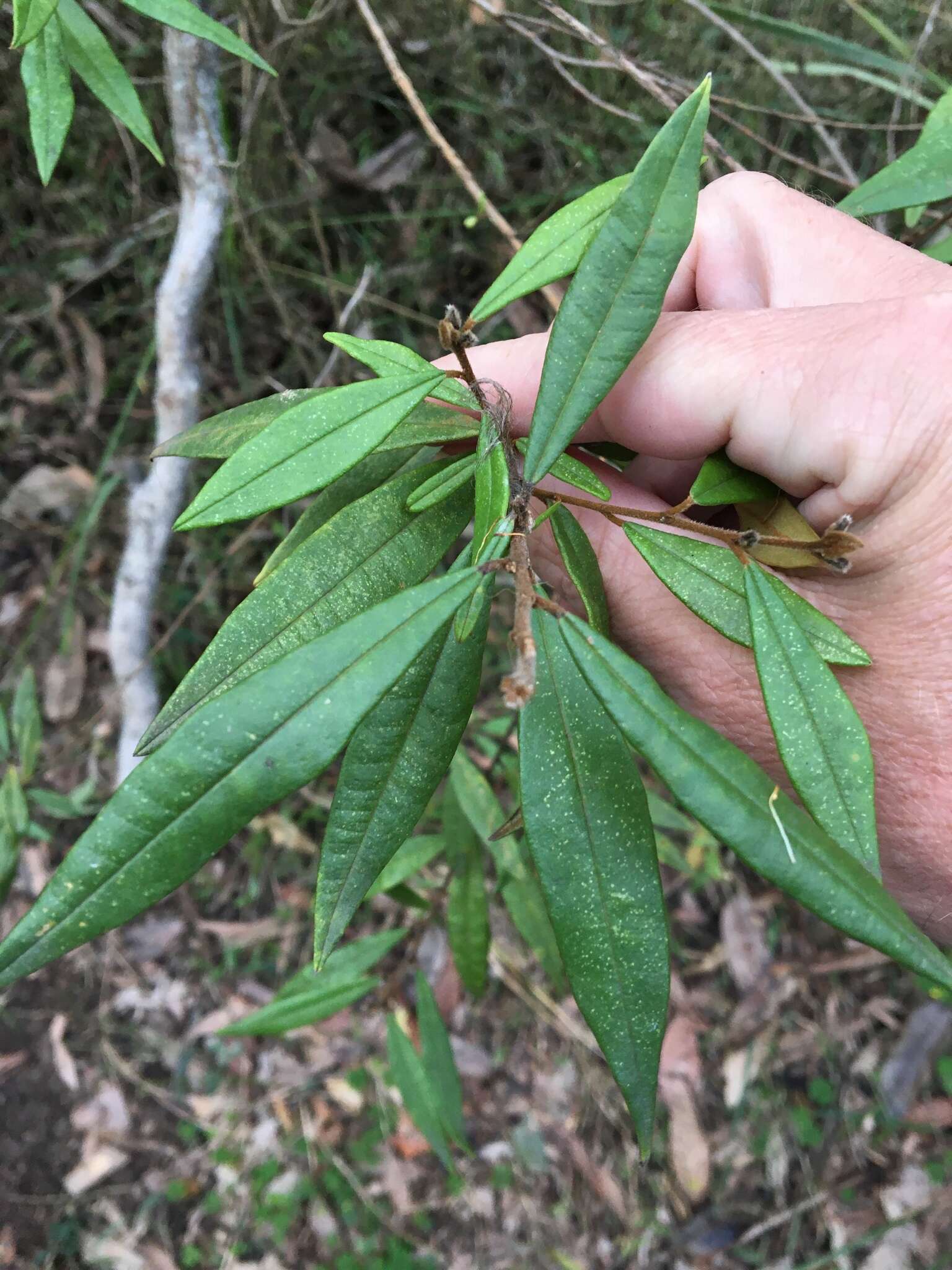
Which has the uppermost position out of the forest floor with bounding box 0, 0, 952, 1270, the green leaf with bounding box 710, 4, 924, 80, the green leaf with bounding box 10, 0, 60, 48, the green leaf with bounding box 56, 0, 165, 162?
the green leaf with bounding box 56, 0, 165, 162

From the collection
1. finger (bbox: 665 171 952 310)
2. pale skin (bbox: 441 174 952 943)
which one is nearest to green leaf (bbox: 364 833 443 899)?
pale skin (bbox: 441 174 952 943)

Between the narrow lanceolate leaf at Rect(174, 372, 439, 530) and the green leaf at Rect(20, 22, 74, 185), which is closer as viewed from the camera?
the narrow lanceolate leaf at Rect(174, 372, 439, 530)

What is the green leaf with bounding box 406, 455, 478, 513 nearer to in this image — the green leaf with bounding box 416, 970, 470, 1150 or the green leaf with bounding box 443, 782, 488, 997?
the green leaf with bounding box 443, 782, 488, 997

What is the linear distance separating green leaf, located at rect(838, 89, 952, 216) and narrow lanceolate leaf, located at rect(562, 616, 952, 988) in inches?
28.3

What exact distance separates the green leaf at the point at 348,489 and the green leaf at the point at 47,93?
1.74 ft

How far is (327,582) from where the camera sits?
681 millimetres

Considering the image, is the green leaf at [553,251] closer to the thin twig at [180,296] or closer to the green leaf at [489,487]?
the green leaf at [489,487]

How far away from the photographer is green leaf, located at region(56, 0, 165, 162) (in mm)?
1021

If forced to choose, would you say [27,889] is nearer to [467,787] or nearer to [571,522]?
[467,787]

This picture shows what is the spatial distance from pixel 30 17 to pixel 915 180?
915mm

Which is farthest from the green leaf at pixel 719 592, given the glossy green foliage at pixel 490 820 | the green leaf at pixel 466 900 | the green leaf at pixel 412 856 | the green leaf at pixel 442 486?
the green leaf at pixel 412 856

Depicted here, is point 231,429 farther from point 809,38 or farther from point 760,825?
point 809,38

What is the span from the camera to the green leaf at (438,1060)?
4.88ft

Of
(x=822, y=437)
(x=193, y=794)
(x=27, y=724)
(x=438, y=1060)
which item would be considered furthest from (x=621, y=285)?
(x=27, y=724)
